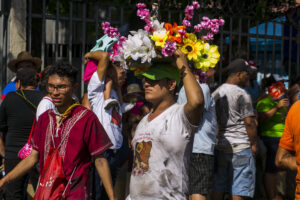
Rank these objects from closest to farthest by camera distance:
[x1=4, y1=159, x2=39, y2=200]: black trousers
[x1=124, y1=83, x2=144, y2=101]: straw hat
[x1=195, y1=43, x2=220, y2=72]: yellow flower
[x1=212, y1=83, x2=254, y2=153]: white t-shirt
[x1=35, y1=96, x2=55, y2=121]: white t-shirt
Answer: [x1=195, y1=43, x2=220, y2=72]: yellow flower
[x1=35, y1=96, x2=55, y2=121]: white t-shirt
[x1=4, y1=159, x2=39, y2=200]: black trousers
[x1=124, y1=83, x2=144, y2=101]: straw hat
[x1=212, y1=83, x2=254, y2=153]: white t-shirt

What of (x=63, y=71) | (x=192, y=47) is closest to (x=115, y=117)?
(x=63, y=71)

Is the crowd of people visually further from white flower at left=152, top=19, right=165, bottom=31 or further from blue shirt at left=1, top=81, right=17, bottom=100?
white flower at left=152, top=19, right=165, bottom=31

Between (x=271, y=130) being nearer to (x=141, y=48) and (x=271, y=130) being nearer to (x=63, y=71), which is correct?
(x=63, y=71)

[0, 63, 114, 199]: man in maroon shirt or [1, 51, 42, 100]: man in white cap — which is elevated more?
[1, 51, 42, 100]: man in white cap

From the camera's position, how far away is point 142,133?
141 inches

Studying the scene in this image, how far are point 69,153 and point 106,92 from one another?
1.64 meters

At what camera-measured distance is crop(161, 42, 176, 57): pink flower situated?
11.2ft

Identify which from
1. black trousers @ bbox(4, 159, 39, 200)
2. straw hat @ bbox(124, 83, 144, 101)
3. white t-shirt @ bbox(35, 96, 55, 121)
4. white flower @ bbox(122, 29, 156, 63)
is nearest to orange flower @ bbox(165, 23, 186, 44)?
white flower @ bbox(122, 29, 156, 63)

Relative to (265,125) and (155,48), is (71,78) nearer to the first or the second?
(155,48)

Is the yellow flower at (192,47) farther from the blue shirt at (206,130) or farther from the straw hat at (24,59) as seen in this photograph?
the straw hat at (24,59)

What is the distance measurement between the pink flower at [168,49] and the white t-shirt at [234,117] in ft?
10.6

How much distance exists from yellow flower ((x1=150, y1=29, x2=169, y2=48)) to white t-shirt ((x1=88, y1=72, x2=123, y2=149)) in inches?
82.0

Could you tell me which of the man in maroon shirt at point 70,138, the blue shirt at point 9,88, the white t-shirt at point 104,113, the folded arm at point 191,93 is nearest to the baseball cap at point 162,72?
the folded arm at point 191,93

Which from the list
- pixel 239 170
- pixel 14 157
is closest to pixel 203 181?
pixel 239 170
